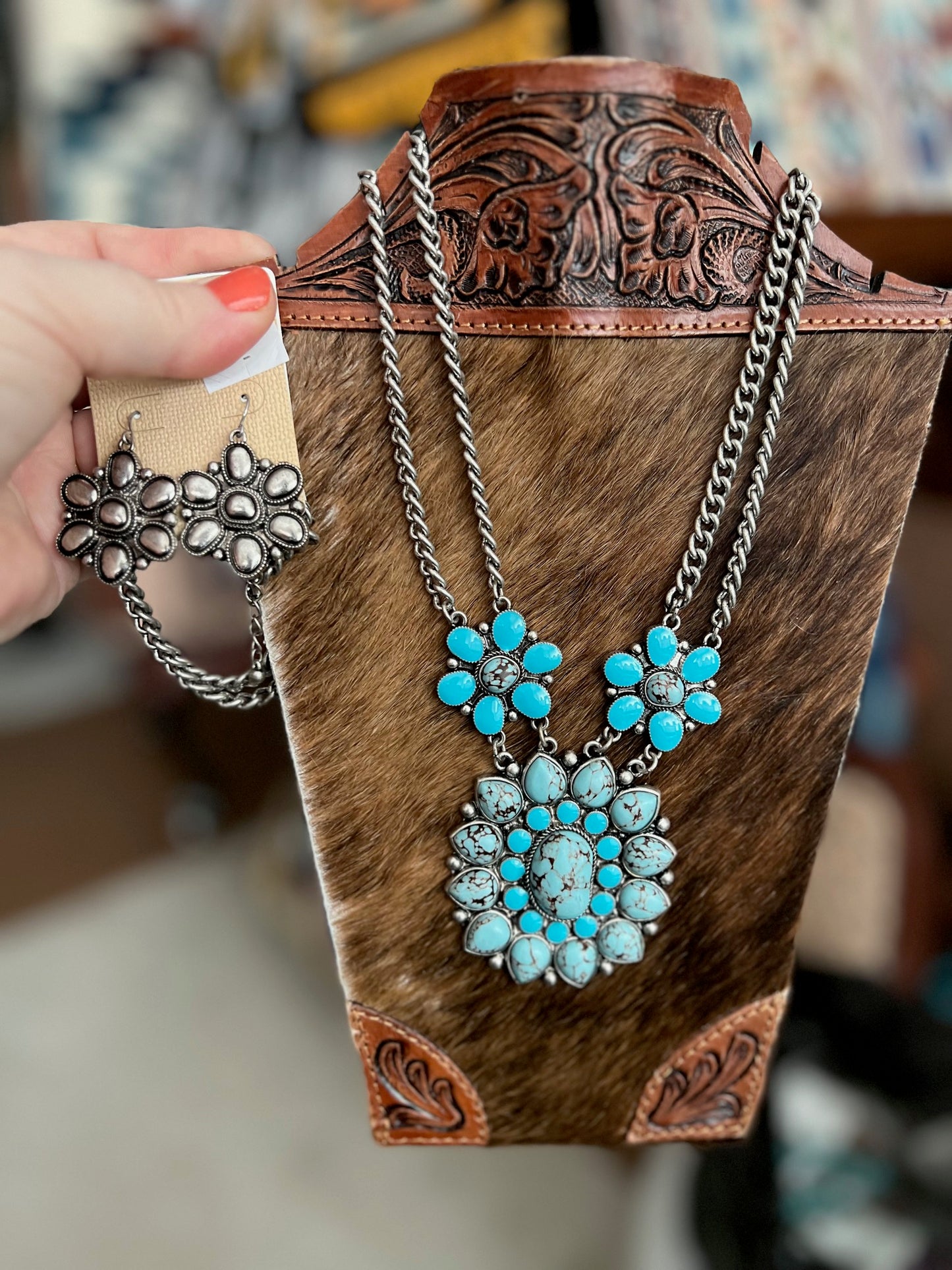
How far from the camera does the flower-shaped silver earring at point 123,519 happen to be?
596 millimetres

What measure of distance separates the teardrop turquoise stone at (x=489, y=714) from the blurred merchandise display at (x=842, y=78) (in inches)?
32.5

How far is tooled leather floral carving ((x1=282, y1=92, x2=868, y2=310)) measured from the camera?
0.55m

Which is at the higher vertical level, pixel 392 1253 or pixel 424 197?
pixel 424 197

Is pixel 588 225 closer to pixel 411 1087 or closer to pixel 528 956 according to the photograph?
pixel 528 956

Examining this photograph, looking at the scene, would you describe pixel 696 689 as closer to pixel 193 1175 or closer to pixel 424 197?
pixel 424 197

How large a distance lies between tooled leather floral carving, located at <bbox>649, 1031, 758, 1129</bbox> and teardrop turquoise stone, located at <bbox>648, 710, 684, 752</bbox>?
240 mm

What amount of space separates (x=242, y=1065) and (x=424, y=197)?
189cm

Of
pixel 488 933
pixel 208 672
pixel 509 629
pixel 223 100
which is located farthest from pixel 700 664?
pixel 223 100

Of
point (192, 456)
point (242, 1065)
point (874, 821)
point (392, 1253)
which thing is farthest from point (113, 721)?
point (192, 456)

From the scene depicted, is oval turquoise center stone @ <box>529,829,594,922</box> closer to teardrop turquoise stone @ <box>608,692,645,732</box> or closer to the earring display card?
teardrop turquoise stone @ <box>608,692,645,732</box>

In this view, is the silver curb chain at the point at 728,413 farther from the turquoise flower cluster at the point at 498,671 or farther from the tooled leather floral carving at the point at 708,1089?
the tooled leather floral carving at the point at 708,1089

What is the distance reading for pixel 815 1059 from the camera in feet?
4.60

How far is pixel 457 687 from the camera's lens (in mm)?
620

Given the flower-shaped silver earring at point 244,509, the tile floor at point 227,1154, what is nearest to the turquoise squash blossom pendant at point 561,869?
the flower-shaped silver earring at point 244,509
